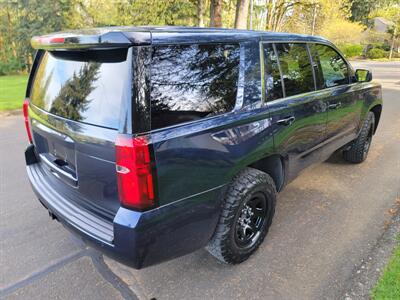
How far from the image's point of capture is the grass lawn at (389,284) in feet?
7.54

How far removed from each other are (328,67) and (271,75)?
51.6 inches

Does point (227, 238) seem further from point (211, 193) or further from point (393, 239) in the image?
point (393, 239)

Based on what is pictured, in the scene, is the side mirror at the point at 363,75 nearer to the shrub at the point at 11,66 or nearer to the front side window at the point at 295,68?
the front side window at the point at 295,68

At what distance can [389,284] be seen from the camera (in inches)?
94.4

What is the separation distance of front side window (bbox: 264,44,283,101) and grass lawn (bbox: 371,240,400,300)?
64.6 inches

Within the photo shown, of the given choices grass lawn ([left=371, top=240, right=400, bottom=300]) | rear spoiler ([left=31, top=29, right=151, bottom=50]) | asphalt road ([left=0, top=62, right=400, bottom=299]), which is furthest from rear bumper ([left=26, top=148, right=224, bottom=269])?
grass lawn ([left=371, top=240, right=400, bottom=300])

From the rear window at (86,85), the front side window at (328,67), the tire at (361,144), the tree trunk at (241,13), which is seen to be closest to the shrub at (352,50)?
the tree trunk at (241,13)

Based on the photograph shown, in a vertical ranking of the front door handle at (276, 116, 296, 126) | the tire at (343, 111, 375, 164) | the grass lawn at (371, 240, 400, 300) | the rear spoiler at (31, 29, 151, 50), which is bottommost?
the grass lawn at (371, 240, 400, 300)

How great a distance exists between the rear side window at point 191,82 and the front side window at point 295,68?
2.30 ft

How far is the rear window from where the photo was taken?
1.92 m

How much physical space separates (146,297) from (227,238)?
738 millimetres

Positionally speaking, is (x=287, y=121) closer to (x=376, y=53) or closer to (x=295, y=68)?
(x=295, y=68)

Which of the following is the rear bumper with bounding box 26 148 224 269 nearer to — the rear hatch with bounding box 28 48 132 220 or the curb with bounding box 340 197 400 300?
the rear hatch with bounding box 28 48 132 220

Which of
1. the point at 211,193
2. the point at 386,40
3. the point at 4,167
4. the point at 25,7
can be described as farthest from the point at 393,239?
the point at 386,40
